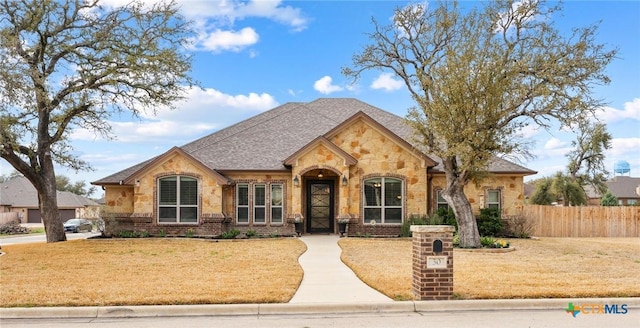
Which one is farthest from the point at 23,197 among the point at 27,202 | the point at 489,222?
the point at 489,222

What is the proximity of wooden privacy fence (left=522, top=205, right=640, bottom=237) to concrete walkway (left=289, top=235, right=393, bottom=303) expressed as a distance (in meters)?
15.1

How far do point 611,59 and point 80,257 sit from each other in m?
17.8

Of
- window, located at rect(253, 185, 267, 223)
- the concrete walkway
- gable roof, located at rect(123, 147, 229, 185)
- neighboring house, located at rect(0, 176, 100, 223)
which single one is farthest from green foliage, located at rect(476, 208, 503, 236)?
neighboring house, located at rect(0, 176, 100, 223)

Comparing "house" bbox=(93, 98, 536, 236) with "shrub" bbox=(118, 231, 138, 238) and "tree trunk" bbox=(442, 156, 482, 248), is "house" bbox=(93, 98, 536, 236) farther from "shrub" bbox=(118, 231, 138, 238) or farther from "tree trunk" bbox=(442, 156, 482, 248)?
"tree trunk" bbox=(442, 156, 482, 248)

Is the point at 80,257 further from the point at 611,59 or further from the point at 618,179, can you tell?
the point at 618,179

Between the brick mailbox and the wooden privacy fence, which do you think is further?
the wooden privacy fence

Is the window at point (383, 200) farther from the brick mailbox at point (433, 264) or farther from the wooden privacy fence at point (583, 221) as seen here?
the brick mailbox at point (433, 264)

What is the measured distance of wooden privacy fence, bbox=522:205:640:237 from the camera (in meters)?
27.0

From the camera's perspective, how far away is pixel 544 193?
49406mm

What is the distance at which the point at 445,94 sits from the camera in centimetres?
1712

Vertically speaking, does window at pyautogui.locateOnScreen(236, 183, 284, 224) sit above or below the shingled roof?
below

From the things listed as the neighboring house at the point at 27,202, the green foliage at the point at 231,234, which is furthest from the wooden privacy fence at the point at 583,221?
the neighboring house at the point at 27,202

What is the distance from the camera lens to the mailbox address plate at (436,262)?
8904mm

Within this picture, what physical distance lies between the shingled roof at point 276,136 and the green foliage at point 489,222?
6.37 ft
